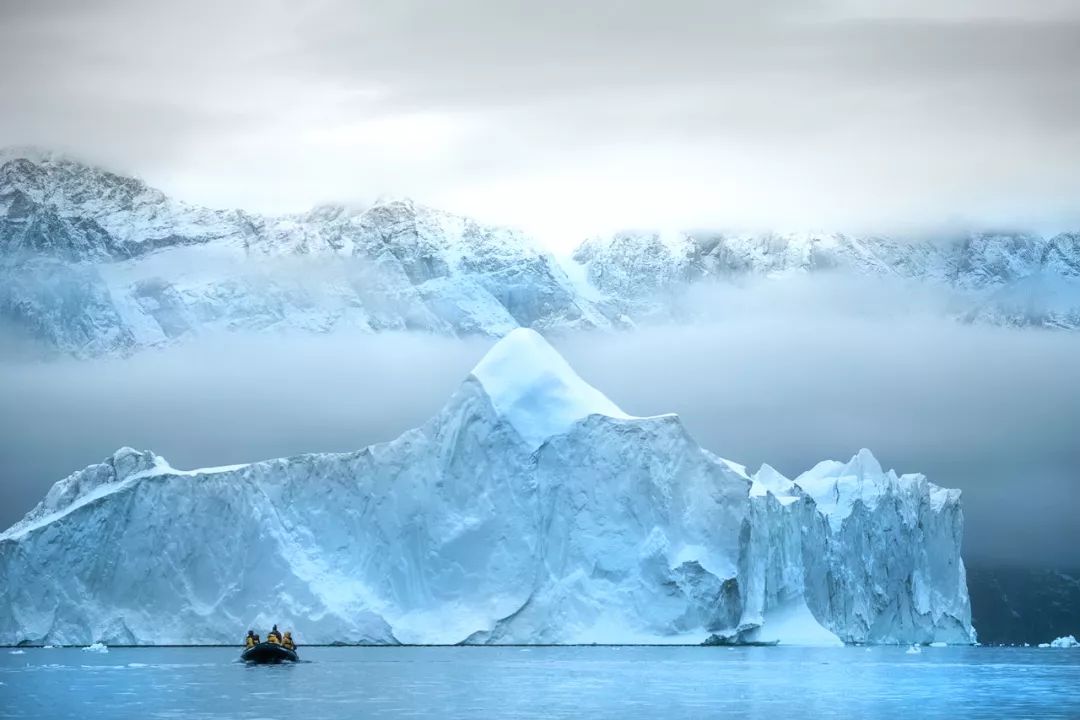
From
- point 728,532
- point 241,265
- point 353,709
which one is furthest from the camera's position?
point 241,265

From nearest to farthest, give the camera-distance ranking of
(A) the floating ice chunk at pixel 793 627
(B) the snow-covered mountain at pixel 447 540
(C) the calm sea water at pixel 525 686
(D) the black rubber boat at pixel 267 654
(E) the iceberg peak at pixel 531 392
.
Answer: (C) the calm sea water at pixel 525 686 < (D) the black rubber boat at pixel 267 654 < (B) the snow-covered mountain at pixel 447 540 < (E) the iceberg peak at pixel 531 392 < (A) the floating ice chunk at pixel 793 627

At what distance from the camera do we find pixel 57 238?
605ft

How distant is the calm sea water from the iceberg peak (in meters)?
11.3

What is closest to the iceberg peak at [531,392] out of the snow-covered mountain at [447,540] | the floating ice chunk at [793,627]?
the snow-covered mountain at [447,540]

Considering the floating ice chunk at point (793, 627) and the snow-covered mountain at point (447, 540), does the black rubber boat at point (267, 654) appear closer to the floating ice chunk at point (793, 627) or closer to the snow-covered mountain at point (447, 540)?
the snow-covered mountain at point (447, 540)

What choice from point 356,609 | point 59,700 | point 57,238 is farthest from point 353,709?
point 57,238

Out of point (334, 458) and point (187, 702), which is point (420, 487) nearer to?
point (334, 458)

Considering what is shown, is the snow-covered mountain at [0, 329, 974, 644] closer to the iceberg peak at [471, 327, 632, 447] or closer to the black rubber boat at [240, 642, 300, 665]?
the iceberg peak at [471, 327, 632, 447]

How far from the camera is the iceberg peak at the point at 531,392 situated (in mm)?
89625

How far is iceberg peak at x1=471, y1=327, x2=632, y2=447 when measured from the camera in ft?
294

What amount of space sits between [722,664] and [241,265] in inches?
5085

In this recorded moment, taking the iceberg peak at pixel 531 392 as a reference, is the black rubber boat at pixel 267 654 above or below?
below

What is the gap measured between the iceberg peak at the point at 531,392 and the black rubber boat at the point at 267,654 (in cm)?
2115

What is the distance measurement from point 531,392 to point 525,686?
32.9m
